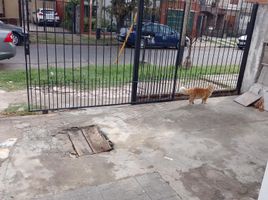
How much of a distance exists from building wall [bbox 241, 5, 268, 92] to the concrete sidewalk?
1.21 metres

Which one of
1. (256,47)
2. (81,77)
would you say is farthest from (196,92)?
(81,77)

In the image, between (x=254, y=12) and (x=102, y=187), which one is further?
(x=254, y=12)

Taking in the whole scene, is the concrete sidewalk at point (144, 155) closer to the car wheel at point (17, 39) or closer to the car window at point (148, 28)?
the car window at point (148, 28)

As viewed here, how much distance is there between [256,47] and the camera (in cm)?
601

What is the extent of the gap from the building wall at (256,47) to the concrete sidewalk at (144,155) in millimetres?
1208

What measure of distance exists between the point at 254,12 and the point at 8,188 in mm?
5469

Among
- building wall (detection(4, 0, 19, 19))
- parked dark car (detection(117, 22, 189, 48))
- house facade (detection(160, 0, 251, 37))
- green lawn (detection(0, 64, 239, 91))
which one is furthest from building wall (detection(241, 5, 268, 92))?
building wall (detection(4, 0, 19, 19))

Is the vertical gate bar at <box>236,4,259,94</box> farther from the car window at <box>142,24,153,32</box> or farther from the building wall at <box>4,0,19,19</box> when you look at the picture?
the building wall at <box>4,0,19,19</box>

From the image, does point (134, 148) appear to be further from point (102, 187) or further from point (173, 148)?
point (102, 187)

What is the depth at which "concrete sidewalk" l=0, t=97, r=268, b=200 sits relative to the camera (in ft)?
10.0

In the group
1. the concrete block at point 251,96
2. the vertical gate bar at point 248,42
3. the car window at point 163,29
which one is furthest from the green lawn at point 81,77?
the concrete block at point 251,96

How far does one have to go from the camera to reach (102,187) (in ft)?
9.90

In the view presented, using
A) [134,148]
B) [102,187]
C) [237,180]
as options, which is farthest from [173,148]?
[102,187]

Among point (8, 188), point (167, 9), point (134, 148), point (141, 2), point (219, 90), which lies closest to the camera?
point (8, 188)
